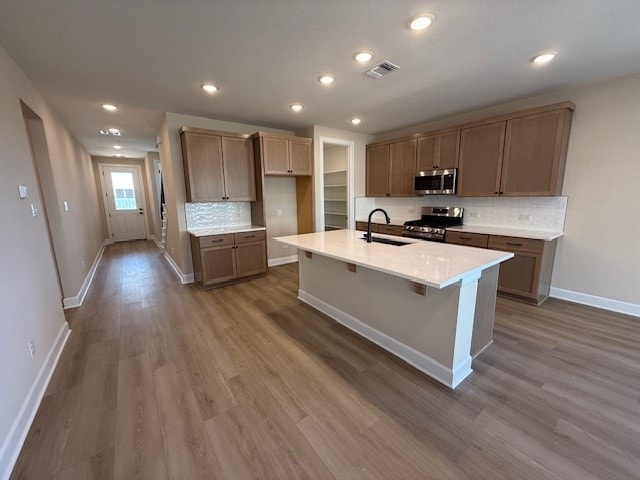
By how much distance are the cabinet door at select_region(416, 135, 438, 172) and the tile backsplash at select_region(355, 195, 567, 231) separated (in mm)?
593

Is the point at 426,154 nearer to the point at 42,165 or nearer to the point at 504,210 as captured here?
the point at 504,210

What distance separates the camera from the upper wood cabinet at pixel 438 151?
395cm

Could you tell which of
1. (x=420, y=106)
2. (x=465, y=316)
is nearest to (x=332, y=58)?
(x=420, y=106)

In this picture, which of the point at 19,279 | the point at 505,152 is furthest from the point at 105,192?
the point at 505,152

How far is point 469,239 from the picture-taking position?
361 cm

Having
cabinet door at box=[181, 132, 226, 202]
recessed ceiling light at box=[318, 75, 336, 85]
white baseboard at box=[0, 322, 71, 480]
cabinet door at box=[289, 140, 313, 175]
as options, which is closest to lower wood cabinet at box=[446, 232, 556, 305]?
recessed ceiling light at box=[318, 75, 336, 85]

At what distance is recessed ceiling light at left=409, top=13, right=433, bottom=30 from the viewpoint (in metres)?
1.79

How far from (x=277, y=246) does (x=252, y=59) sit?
332 cm

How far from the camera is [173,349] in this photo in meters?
2.42

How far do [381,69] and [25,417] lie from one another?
3.76 meters

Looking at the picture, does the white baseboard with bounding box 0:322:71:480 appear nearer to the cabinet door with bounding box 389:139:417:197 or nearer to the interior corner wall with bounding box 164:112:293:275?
the interior corner wall with bounding box 164:112:293:275

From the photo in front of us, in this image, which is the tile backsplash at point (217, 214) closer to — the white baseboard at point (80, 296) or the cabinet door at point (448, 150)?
the white baseboard at point (80, 296)

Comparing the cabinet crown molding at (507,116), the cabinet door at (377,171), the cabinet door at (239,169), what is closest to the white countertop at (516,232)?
the cabinet crown molding at (507,116)

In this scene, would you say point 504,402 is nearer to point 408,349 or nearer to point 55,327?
point 408,349
